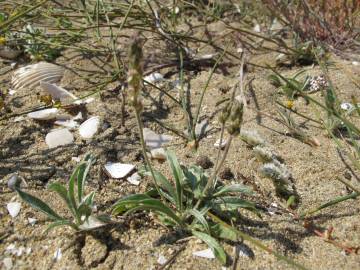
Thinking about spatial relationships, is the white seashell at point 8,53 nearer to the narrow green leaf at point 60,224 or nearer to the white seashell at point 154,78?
the white seashell at point 154,78

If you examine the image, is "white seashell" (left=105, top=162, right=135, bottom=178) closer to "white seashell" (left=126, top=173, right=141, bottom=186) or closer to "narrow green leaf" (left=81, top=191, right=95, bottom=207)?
"white seashell" (left=126, top=173, right=141, bottom=186)

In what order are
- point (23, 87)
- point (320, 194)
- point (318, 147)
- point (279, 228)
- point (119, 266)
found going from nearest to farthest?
point (119, 266) < point (279, 228) < point (320, 194) < point (318, 147) < point (23, 87)

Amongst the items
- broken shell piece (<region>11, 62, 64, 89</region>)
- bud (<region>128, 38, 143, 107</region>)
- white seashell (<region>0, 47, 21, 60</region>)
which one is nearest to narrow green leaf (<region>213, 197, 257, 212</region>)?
bud (<region>128, 38, 143, 107</region>)

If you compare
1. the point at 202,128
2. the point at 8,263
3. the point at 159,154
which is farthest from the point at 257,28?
the point at 8,263

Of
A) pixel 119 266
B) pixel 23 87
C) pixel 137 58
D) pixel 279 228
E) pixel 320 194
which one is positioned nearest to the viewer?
pixel 137 58

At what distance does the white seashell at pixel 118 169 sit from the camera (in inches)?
68.1

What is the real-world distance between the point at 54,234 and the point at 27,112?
0.73m

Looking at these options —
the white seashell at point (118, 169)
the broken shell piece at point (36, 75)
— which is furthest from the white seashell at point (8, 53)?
the white seashell at point (118, 169)

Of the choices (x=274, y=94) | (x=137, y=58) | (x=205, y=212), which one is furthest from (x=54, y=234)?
(x=274, y=94)

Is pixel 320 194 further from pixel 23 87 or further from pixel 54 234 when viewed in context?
pixel 23 87

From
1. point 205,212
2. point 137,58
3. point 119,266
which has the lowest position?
point 119,266

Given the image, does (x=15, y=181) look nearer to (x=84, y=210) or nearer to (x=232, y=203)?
(x=84, y=210)

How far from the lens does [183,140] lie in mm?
1977

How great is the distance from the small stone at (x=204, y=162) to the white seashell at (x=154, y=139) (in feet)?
0.69
